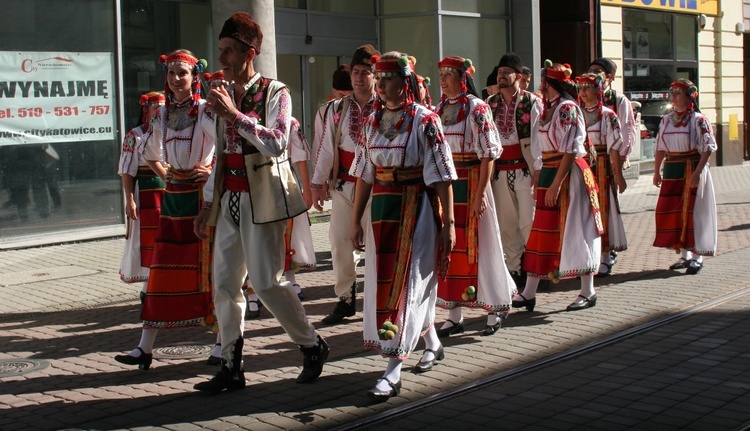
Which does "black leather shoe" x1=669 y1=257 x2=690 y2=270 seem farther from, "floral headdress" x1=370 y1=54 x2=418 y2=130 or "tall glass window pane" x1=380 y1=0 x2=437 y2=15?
"tall glass window pane" x1=380 y1=0 x2=437 y2=15

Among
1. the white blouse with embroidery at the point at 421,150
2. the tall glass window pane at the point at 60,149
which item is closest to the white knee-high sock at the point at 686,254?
the white blouse with embroidery at the point at 421,150

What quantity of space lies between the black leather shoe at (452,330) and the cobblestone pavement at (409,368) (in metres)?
0.12

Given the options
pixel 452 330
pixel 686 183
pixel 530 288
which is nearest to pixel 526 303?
pixel 530 288

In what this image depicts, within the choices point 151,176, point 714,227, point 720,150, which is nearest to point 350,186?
point 151,176

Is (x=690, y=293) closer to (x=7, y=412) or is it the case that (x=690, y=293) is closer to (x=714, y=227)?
(x=714, y=227)

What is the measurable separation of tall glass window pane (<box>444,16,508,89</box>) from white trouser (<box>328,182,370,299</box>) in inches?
467

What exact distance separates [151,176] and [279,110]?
124 inches

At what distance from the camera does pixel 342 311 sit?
887cm

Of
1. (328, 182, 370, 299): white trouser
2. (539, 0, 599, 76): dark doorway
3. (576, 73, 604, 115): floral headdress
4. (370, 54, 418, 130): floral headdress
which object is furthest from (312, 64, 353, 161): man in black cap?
(539, 0, 599, 76): dark doorway

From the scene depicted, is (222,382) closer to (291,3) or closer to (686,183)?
(686,183)

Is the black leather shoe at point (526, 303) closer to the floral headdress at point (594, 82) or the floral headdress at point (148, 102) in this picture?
the floral headdress at point (594, 82)

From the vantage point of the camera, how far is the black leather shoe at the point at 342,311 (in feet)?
28.9

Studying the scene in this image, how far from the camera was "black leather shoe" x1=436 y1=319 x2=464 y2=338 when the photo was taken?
26.6ft

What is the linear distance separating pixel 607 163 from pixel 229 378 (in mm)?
5785
